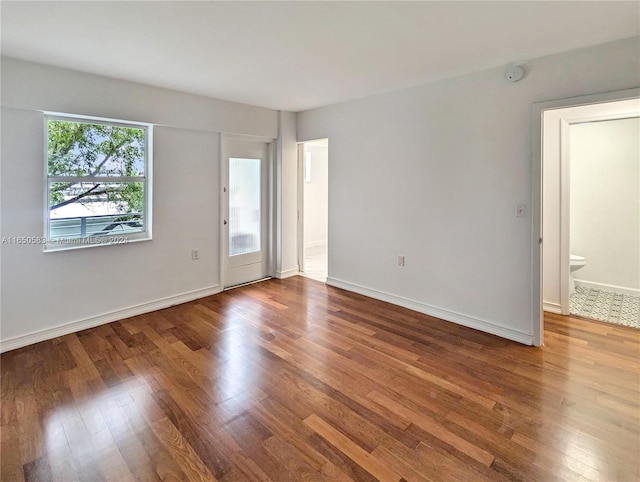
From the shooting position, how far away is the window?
3264mm

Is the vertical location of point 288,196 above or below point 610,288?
above

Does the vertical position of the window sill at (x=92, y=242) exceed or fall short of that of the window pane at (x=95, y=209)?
it falls short

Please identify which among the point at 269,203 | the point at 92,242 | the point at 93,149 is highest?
the point at 93,149

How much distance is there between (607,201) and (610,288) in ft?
3.81

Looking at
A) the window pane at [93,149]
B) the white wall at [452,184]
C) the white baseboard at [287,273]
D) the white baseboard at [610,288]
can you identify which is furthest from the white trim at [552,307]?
the window pane at [93,149]

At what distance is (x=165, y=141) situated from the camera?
12.9 ft

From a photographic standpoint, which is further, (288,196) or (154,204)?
(288,196)

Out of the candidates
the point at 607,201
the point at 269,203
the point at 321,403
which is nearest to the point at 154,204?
the point at 269,203

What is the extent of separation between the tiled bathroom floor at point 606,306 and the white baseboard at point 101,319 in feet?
14.7

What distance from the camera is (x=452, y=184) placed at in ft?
11.6

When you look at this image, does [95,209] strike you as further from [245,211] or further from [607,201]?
[607,201]

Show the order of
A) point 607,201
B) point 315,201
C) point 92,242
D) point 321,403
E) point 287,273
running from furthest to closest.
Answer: point 315,201 → point 287,273 → point 607,201 → point 92,242 → point 321,403

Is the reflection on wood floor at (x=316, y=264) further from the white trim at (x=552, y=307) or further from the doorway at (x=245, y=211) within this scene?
the white trim at (x=552, y=307)

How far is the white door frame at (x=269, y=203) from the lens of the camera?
4.54 metres
